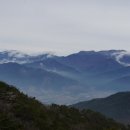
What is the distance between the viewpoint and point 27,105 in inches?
1156

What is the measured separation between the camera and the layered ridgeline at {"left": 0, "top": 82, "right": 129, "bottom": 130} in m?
26.7

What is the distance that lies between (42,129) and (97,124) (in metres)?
Answer: 8.37

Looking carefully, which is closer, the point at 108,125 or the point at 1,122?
the point at 1,122

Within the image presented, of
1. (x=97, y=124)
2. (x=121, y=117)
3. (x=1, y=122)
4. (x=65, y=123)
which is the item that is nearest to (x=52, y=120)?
(x=65, y=123)

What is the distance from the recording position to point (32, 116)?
91.9ft

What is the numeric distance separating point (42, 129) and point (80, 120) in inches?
264

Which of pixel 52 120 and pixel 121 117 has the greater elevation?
pixel 121 117

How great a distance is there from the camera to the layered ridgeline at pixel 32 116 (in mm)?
26703

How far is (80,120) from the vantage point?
33.3m

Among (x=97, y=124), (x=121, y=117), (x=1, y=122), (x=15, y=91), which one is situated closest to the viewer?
(x=1, y=122)

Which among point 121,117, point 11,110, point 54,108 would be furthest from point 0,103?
point 121,117

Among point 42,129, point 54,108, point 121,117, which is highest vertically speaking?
point 121,117

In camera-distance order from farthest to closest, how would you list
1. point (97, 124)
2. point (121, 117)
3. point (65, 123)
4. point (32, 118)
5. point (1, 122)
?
point (121, 117)
point (97, 124)
point (65, 123)
point (32, 118)
point (1, 122)

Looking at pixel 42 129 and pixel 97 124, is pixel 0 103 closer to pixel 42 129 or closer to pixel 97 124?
pixel 42 129
